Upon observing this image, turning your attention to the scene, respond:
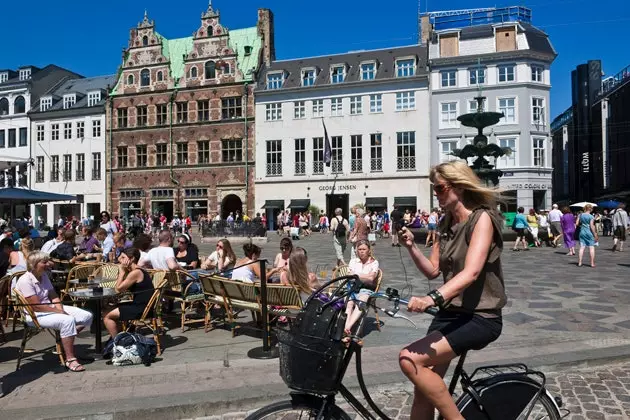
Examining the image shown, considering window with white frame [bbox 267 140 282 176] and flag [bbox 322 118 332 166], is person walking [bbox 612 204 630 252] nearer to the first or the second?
flag [bbox 322 118 332 166]

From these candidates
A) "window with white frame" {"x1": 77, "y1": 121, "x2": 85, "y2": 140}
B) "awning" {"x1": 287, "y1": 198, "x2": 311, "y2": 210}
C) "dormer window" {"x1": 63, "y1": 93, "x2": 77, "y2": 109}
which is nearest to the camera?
"awning" {"x1": 287, "y1": 198, "x2": 311, "y2": 210}

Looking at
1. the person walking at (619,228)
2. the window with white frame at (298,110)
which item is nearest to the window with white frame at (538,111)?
the window with white frame at (298,110)

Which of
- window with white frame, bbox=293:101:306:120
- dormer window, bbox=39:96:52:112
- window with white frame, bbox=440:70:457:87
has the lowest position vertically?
window with white frame, bbox=293:101:306:120

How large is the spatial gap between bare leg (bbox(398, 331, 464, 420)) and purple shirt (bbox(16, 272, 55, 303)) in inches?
173

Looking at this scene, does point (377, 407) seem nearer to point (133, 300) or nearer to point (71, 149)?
point (133, 300)

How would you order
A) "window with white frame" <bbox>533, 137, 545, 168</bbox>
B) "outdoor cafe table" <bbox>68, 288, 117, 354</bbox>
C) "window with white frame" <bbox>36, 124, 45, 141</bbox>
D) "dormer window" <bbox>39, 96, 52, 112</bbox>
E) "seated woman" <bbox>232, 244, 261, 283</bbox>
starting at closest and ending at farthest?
"outdoor cafe table" <bbox>68, 288, 117, 354</bbox>
"seated woman" <bbox>232, 244, 261, 283</bbox>
"window with white frame" <bbox>533, 137, 545, 168</bbox>
"window with white frame" <bbox>36, 124, 45, 141</bbox>
"dormer window" <bbox>39, 96, 52, 112</bbox>

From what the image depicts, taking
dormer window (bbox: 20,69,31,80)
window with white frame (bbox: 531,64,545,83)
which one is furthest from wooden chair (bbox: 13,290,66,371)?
dormer window (bbox: 20,69,31,80)

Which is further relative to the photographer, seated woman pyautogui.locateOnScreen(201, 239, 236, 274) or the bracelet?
seated woman pyautogui.locateOnScreen(201, 239, 236, 274)

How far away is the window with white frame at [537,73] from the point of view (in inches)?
1487

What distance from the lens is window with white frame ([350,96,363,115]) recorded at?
40250mm

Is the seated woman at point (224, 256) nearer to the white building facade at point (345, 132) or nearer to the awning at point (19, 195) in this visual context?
the awning at point (19, 195)

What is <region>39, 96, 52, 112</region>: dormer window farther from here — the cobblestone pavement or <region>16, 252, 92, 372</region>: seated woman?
the cobblestone pavement

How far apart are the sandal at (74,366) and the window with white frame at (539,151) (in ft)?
123

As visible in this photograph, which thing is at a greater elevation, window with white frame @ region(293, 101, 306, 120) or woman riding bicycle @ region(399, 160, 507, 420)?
window with white frame @ region(293, 101, 306, 120)
